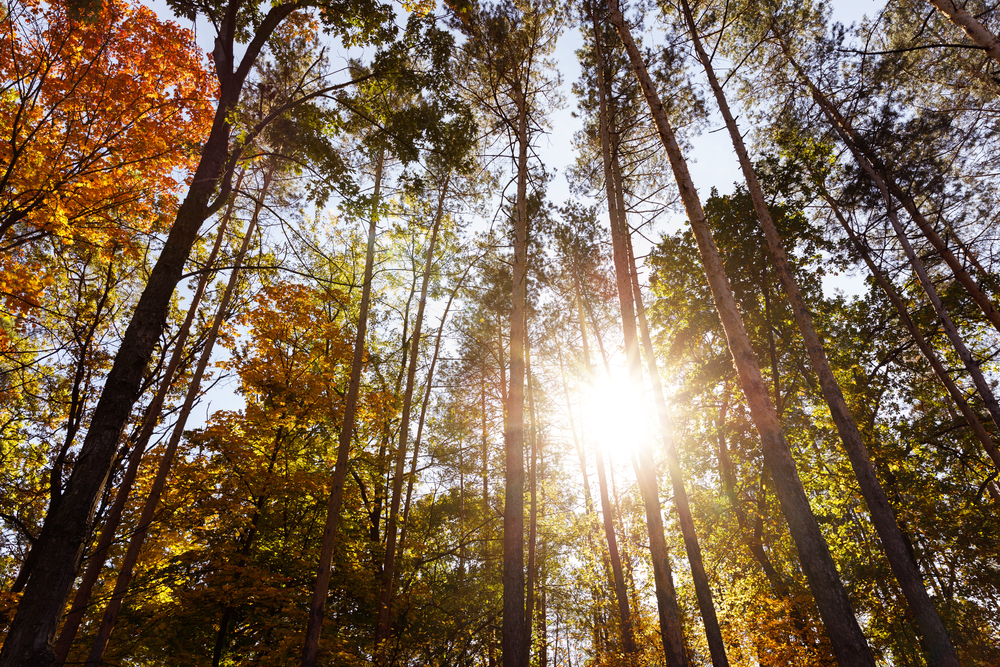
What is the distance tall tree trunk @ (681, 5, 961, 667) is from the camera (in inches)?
269

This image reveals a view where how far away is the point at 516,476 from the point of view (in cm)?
677

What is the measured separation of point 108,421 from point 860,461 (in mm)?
10711

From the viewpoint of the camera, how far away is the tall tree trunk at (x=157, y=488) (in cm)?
618

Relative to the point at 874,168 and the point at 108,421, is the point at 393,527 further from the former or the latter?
the point at 874,168

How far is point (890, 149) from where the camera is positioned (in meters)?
11.1

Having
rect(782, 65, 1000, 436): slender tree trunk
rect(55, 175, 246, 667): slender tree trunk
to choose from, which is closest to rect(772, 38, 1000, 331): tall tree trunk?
rect(782, 65, 1000, 436): slender tree trunk

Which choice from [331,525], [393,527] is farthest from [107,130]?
[393,527]

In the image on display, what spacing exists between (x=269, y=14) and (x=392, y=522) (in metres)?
8.88

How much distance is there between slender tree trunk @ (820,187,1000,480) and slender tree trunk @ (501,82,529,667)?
8.52 m

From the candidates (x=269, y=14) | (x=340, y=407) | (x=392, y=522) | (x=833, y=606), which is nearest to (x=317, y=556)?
(x=392, y=522)

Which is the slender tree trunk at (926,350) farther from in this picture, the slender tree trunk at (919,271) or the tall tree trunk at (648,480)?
the tall tree trunk at (648,480)

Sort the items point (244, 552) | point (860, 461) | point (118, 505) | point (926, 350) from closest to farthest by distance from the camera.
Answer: point (118, 505)
point (860, 461)
point (244, 552)
point (926, 350)

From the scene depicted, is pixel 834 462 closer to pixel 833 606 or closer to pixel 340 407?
pixel 833 606

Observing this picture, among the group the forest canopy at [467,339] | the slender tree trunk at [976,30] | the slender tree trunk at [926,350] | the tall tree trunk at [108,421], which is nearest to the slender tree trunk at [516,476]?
the forest canopy at [467,339]
